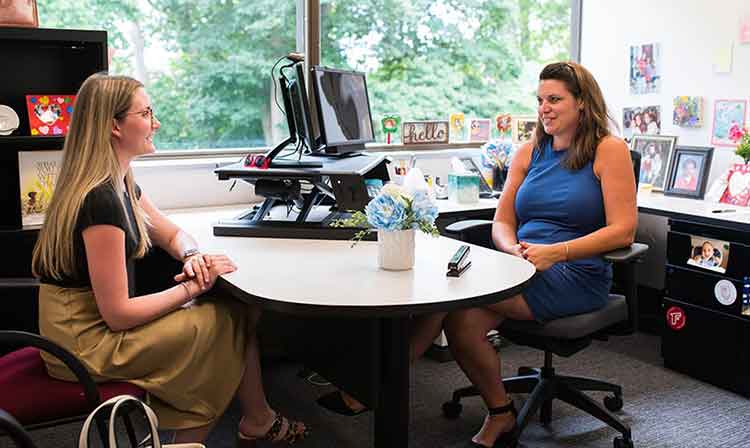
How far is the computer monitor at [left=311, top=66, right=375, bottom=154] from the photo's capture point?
2.78 m

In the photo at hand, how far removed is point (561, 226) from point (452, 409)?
790mm

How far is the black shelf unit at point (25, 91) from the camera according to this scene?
2771 mm

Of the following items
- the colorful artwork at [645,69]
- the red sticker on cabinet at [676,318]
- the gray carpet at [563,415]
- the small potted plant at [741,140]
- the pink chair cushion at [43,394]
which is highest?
the colorful artwork at [645,69]

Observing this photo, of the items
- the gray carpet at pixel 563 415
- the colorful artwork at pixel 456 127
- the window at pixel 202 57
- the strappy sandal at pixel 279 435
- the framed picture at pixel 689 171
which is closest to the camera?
the strappy sandal at pixel 279 435

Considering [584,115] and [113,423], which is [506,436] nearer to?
[584,115]

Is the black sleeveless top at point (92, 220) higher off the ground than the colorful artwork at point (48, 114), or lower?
lower

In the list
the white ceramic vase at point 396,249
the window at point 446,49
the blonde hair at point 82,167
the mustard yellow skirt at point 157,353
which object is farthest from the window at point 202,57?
the white ceramic vase at point 396,249

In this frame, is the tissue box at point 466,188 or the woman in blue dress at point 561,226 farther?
the tissue box at point 466,188

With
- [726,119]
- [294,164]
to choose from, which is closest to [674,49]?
[726,119]

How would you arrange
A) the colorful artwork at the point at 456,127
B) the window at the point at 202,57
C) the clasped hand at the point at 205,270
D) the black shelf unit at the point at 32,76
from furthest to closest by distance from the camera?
the colorful artwork at the point at 456,127
the window at the point at 202,57
the black shelf unit at the point at 32,76
the clasped hand at the point at 205,270

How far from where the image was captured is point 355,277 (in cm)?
203

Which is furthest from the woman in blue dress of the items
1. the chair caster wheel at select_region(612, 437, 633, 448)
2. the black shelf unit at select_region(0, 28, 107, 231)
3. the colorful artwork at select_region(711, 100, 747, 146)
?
the black shelf unit at select_region(0, 28, 107, 231)

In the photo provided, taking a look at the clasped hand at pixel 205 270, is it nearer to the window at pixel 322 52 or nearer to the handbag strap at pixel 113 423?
the handbag strap at pixel 113 423

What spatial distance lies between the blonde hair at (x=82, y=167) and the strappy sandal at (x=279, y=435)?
701 millimetres
